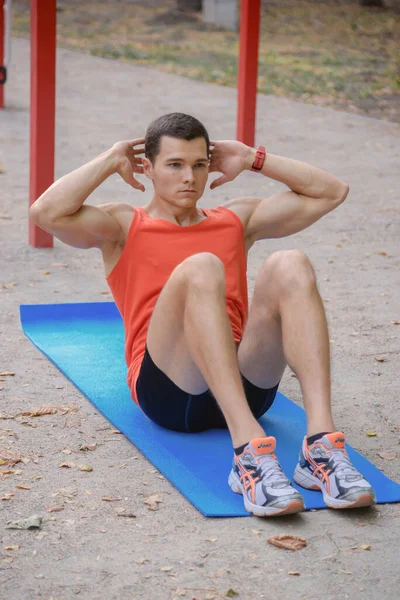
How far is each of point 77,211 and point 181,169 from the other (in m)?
0.43

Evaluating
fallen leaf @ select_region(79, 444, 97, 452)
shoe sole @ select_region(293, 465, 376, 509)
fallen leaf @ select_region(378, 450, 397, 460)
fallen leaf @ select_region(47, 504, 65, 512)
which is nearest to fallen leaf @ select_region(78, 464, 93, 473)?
fallen leaf @ select_region(79, 444, 97, 452)

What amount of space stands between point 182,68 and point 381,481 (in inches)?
501

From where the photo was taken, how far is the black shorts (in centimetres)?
344

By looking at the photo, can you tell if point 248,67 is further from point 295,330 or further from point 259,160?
point 295,330

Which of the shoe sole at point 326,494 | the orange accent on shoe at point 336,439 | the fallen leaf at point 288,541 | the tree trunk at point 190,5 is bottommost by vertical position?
the fallen leaf at point 288,541

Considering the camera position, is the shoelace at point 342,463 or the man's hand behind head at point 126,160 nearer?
the shoelace at point 342,463

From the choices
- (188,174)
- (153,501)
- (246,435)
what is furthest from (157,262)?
(153,501)

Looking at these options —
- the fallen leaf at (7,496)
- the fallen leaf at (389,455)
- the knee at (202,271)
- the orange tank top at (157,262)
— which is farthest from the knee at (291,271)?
the fallen leaf at (7,496)

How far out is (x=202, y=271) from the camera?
3219 mm

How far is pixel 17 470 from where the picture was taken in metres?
3.40

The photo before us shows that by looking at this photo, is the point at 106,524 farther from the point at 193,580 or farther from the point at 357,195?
the point at 357,195

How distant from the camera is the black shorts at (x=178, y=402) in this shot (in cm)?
344

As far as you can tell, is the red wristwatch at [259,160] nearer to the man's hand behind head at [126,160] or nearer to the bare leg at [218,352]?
the man's hand behind head at [126,160]

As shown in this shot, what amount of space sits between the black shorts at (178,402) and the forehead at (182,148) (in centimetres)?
75
